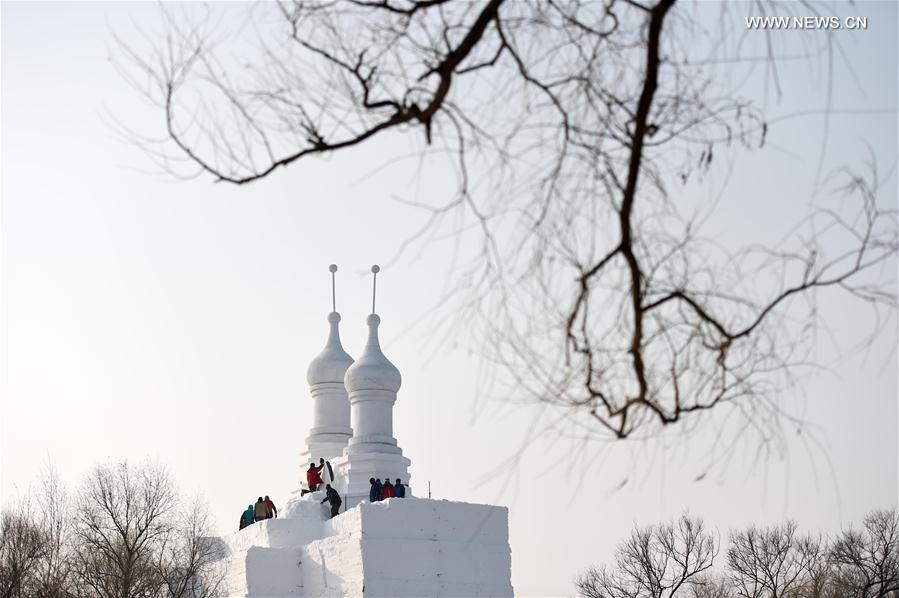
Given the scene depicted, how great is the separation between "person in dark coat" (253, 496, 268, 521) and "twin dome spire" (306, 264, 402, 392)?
3065mm

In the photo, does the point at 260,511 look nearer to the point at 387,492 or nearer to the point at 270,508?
the point at 270,508

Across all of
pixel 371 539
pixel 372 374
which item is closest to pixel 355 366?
pixel 372 374

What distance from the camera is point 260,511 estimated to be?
30266 millimetres

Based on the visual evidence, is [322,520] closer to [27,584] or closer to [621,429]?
[27,584]

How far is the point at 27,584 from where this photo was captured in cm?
3275

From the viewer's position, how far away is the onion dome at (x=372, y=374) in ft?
100

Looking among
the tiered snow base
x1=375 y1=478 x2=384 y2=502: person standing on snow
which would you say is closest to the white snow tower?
the tiered snow base

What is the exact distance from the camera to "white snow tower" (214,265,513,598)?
25.8 meters

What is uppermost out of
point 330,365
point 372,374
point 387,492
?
point 330,365

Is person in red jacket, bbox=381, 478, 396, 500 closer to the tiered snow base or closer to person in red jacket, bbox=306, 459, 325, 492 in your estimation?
the tiered snow base

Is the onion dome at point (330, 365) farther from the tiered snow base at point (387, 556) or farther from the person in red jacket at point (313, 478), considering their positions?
the tiered snow base at point (387, 556)

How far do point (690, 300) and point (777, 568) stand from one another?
36.6 m

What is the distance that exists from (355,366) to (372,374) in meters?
0.53

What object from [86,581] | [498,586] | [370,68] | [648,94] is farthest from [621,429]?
[86,581]
